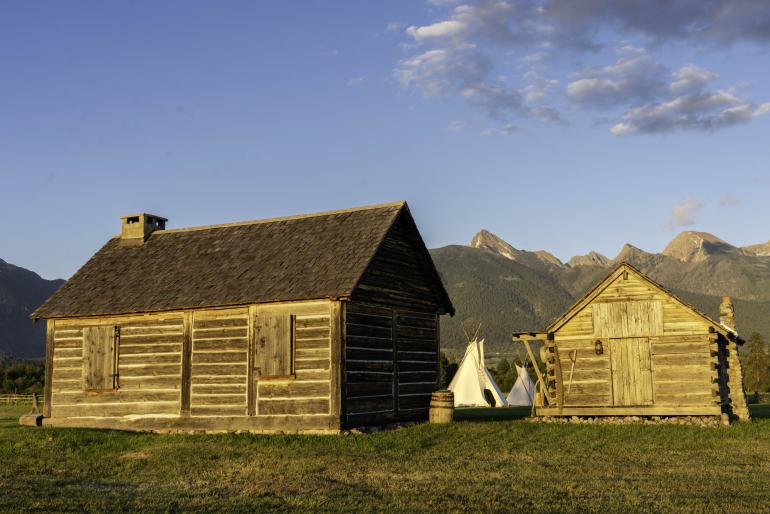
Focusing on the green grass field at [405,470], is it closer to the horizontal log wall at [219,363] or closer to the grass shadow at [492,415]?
the horizontal log wall at [219,363]

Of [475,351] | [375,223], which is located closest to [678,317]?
[375,223]

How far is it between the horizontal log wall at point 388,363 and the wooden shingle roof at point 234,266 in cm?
152

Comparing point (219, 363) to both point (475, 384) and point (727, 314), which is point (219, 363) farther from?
point (475, 384)

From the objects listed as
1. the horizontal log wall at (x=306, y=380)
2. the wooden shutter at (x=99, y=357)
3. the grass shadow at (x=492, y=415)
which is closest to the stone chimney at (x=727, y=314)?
the grass shadow at (x=492, y=415)

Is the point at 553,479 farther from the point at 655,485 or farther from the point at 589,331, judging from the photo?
the point at 589,331

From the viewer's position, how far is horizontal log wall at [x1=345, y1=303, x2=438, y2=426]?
76.1ft

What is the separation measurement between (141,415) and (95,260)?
7.03m

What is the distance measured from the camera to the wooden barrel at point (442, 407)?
25.1 m

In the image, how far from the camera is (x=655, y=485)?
13.8 meters

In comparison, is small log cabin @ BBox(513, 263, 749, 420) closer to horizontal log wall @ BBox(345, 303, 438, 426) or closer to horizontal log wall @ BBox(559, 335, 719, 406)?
horizontal log wall @ BBox(559, 335, 719, 406)

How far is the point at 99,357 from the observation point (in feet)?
84.7

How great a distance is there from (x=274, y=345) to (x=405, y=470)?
27.0 feet

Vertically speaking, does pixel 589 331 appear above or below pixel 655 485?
above

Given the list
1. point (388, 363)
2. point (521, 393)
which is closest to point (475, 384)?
point (521, 393)
